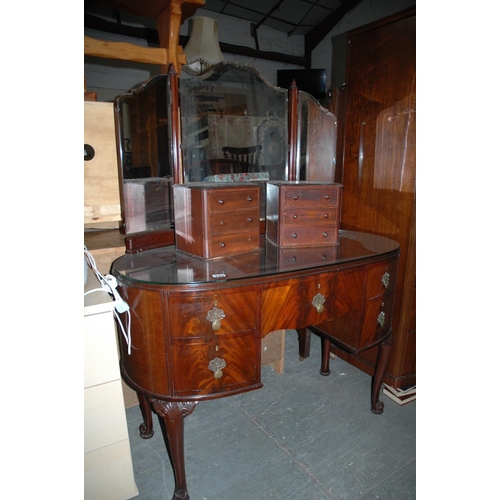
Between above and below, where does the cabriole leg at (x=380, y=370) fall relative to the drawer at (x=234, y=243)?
below

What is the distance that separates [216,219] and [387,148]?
40.3 inches

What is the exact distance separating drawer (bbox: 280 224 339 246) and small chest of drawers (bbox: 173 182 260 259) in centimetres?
14

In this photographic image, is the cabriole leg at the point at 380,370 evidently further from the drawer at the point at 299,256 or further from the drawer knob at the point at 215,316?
the drawer knob at the point at 215,316

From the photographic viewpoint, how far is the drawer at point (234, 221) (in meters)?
1.34

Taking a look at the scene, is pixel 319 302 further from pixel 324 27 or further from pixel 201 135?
pixel 324 27

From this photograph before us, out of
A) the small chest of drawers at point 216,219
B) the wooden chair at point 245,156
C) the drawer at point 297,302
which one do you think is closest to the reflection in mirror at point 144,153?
the small chest of drawers at point 216,219

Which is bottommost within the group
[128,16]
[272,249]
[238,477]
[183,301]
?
[238,477]

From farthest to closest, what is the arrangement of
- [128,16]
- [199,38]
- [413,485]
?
1. [128,16]
2. [199,38]
3. [413,485]

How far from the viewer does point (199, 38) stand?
2258 millimetres

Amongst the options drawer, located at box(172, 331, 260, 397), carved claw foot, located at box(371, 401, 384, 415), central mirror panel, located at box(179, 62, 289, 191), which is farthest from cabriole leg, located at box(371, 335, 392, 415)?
central mirror panel, located at box(179, 62, 289, 191)

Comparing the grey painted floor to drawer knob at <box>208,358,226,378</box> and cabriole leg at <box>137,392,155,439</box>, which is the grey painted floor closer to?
cabriole leg at <box>137,392,155,439</box>
